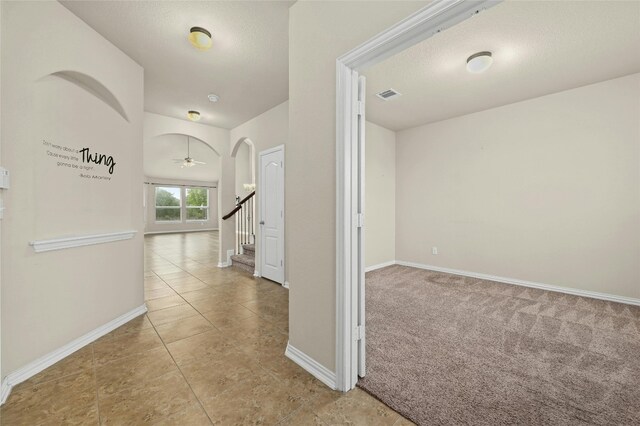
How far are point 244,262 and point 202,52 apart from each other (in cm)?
366

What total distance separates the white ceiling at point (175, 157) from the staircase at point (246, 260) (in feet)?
13.6

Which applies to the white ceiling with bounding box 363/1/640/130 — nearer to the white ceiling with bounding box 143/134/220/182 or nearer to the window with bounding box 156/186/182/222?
the white ceiling with bounding box 143/134/220/182

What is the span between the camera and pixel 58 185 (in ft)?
7.23

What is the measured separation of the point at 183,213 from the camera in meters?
12.1

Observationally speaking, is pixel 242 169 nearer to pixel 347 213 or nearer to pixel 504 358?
pixel 347 213

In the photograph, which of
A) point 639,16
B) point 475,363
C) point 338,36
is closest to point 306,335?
point 475,363

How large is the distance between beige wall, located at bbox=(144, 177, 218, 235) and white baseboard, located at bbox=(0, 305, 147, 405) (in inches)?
389

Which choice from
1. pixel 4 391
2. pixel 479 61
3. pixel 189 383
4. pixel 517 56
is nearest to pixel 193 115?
pixel 4 391

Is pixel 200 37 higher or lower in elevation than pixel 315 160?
higher

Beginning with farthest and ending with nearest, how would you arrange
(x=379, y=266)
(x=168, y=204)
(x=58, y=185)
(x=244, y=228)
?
1. (x=168, y=204)
2. (x=244, y=228)
3. (x=379, y=266)
4. (x=58, y=185)

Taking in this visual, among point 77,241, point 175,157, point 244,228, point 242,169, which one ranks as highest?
point 175,157

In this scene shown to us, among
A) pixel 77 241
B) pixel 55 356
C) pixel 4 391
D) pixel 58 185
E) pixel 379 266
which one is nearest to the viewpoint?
pixel 4 391

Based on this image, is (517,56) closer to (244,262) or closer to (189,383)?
(189,383)

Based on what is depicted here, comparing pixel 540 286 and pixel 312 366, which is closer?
pixel 312 366
